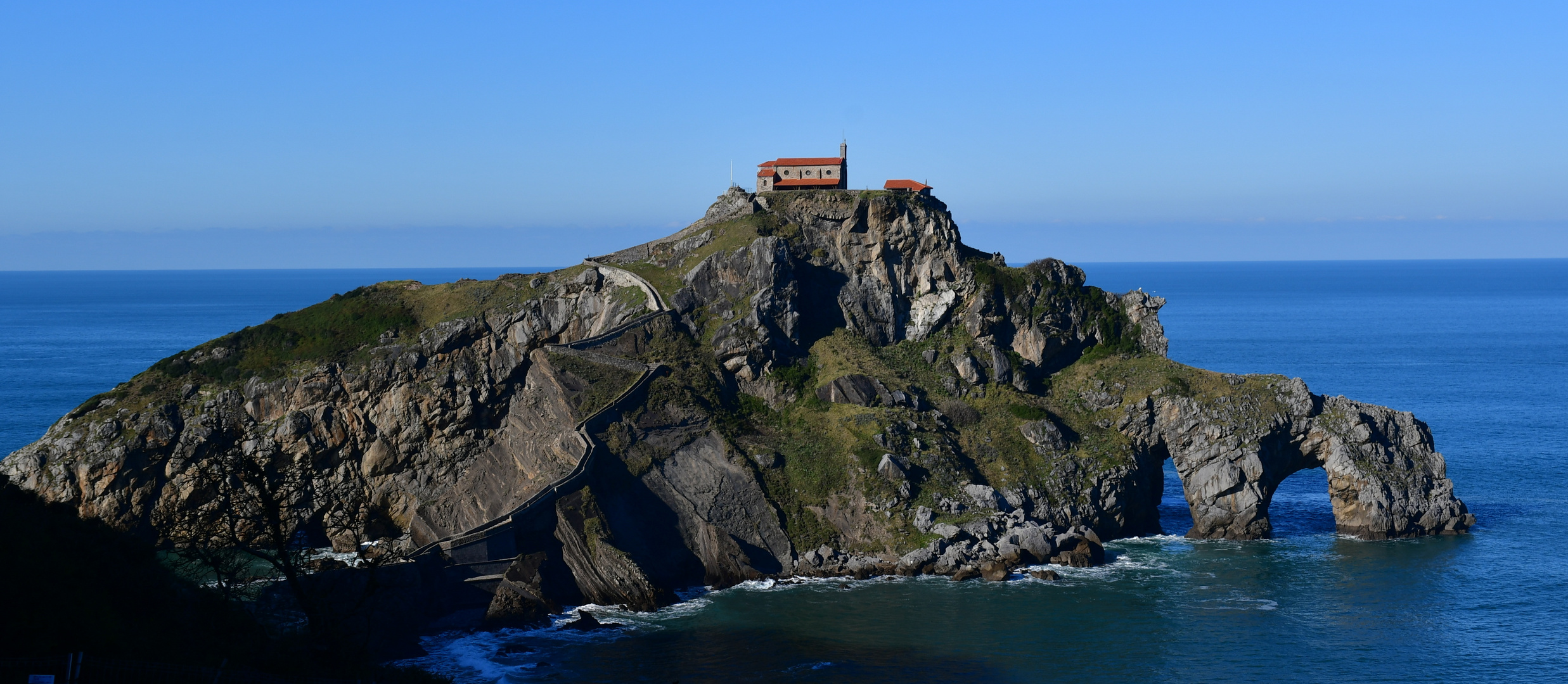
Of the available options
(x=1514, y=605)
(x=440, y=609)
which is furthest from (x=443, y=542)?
(x=1514, y=605)

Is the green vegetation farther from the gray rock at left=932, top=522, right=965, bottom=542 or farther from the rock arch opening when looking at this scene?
the rock arch opening

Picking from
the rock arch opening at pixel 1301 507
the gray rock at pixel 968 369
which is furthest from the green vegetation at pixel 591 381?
the rock arch opening at pixel 1301 507

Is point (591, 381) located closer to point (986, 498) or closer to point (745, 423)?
point (745, 423)

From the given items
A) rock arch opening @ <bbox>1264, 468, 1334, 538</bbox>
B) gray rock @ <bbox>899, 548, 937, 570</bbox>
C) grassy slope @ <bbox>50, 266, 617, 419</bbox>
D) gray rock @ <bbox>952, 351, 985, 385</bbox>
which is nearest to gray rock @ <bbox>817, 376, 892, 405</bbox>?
gray rock @ <bbox>952, 351, 985, 385</bbox>

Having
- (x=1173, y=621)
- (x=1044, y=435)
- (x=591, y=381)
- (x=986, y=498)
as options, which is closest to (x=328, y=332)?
(x=591, y=381)

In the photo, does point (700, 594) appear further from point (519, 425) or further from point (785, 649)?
point (519, 425)

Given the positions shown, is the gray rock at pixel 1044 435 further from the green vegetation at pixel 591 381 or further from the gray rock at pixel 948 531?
the green vegetation at pixel 591 381
